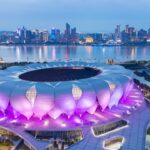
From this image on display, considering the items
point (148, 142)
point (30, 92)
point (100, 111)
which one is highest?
point (30, 92)

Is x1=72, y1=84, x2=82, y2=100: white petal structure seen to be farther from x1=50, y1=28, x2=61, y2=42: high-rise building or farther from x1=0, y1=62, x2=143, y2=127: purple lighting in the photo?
x1=50, y1=28, x2=61, y2=42: high-rise building

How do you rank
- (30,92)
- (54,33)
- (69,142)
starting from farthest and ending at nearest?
(54,33) → (30,92) → (69,142)

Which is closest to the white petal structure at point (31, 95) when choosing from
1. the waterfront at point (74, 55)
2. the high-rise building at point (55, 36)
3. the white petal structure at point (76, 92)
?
the white petal structure at point (76, 92)

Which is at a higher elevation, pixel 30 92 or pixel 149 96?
pixel 30 92

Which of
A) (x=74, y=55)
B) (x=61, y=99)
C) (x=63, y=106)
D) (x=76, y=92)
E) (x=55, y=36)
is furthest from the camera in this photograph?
(x=55, y=36)

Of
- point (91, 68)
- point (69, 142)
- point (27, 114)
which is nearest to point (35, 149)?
point (69, 142)

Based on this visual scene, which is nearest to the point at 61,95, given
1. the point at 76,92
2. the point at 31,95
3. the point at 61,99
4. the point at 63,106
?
the point at 61,99

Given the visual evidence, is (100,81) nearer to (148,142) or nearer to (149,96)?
(148,142)

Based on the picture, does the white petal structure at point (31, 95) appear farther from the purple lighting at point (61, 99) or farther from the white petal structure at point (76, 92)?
the white petal structure at point (76, 92)

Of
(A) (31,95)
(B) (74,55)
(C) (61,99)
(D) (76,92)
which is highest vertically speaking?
(D) (76,92)

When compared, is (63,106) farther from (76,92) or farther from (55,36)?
(55,36)

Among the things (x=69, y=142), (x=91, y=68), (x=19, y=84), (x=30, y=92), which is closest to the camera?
(x=69, y=142)
